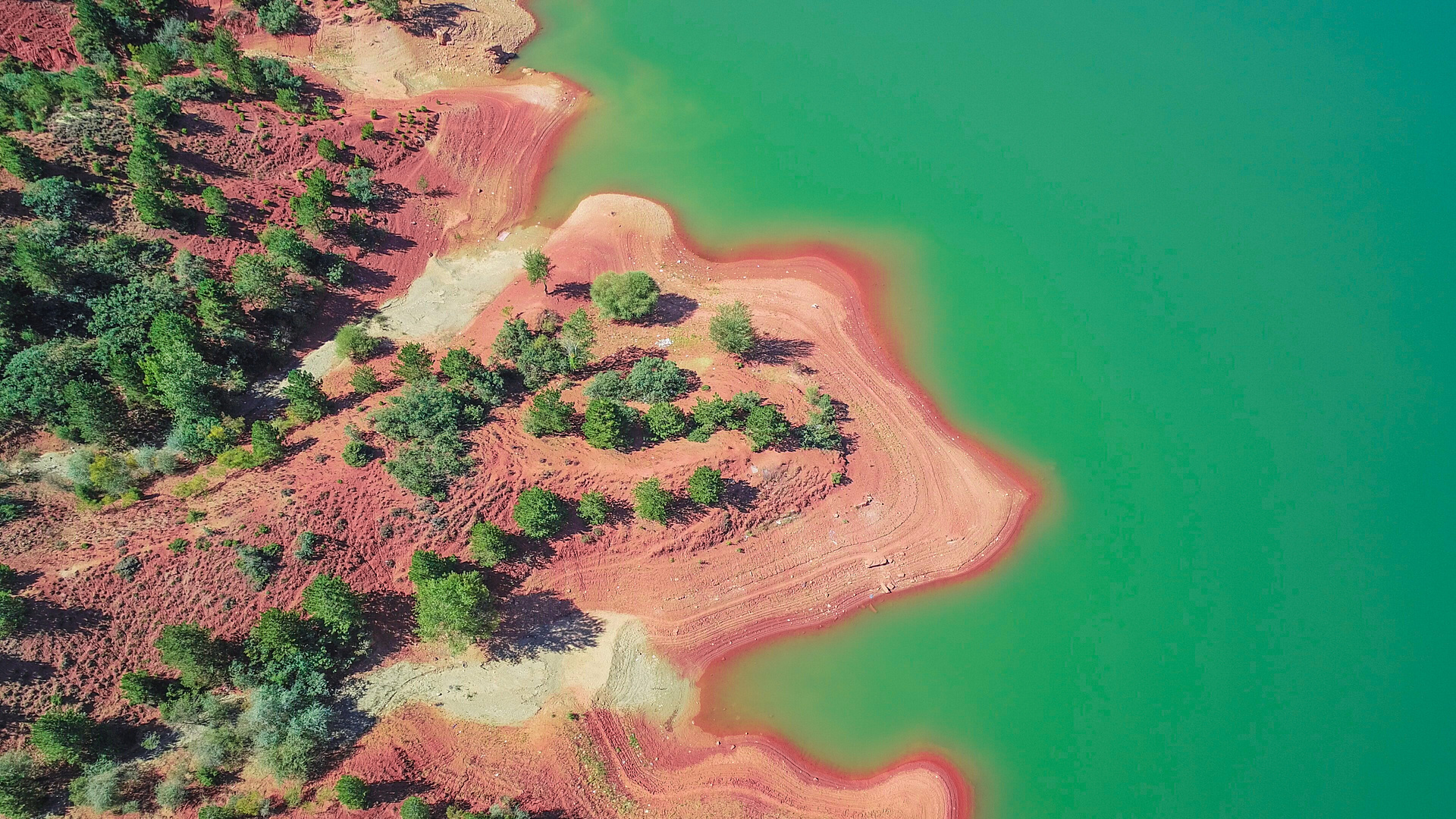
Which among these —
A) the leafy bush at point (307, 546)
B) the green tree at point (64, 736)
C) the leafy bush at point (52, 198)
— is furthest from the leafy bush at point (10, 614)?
the leafy bush at point (52, 198)

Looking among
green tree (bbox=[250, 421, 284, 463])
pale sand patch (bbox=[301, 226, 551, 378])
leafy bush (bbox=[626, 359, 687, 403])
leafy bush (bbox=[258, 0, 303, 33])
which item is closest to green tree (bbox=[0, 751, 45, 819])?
green tree (bbox=[250, 421, 284, 463])

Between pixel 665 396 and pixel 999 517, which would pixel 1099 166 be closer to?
pixel 999 517

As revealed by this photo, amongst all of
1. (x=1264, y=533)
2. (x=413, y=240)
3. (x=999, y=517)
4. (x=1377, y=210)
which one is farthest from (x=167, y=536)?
(x=1377, y=210)

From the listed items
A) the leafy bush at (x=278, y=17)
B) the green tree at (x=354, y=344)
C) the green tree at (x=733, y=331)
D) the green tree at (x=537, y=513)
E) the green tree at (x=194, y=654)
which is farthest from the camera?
the leafy bush at (x=278, y=17)

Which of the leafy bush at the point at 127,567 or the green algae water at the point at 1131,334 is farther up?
the green algae water at the point at 1131,334

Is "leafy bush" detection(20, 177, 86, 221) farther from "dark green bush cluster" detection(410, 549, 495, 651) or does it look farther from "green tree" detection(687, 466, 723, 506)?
"green tree" detection(687, 466, 723, 506)

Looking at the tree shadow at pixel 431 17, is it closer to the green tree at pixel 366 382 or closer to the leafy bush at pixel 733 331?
the green tree at pixel 366 382
